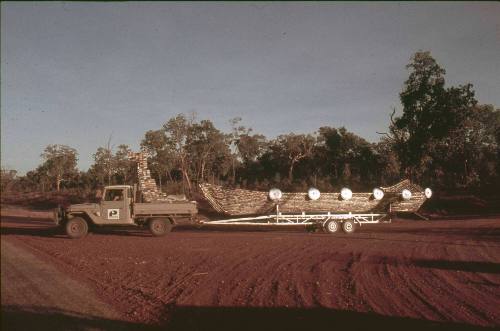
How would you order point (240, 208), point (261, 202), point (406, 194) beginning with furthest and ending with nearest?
point (406, 194), point (240, 208), point (261, 202)

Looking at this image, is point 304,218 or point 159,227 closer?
point 159,227

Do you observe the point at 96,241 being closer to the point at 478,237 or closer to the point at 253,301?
the point at 253,301

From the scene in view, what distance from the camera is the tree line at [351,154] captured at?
116 feet

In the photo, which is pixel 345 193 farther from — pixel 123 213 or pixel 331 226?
pixel 123 213

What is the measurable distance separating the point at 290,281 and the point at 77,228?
12055mm

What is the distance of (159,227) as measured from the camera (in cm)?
1939

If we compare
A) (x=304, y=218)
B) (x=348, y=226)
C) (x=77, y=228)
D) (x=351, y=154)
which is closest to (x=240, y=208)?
(x=304, y=218)

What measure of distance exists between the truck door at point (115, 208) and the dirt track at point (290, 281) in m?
2.10

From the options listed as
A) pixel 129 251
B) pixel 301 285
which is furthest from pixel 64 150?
pixel 129 251

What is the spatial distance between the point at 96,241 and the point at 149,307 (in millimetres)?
10842

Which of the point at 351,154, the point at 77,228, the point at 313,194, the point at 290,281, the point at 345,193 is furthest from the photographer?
the point at 351,154

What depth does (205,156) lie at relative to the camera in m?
49.2

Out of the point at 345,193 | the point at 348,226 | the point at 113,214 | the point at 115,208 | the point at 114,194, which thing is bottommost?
the point at 348,226

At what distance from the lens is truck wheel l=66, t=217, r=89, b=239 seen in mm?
18188
